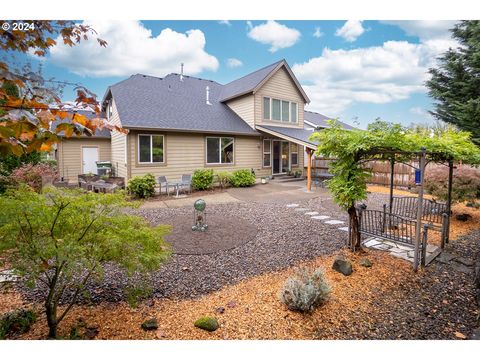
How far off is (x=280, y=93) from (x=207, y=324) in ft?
48.4

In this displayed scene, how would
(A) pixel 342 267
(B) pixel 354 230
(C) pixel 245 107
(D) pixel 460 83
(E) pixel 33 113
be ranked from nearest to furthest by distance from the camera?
(E) pixel 33 113 < (A) pixel 342 267 < (B) pixel 354 230 < (D) pixel 460 83 < (C) pixel 245 107

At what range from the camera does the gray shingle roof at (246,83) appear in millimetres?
14719

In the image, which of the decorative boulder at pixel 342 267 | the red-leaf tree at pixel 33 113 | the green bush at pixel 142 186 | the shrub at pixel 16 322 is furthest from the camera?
the green bush at pixel 142 186

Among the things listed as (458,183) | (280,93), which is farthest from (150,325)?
(280,93)

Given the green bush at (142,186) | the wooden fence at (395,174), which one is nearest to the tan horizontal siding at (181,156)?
the green bush at (142,186)

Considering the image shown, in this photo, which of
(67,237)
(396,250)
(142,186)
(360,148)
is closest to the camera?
(67,237)

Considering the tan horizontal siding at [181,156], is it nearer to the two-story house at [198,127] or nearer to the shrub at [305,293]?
the two-story house at [198,127]

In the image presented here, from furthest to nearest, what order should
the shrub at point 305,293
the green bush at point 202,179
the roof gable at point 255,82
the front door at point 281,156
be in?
the front door at point 281,156 < the roof gable at point 255,82 < the green bush at point 202,179 < the shrub at point 305,293

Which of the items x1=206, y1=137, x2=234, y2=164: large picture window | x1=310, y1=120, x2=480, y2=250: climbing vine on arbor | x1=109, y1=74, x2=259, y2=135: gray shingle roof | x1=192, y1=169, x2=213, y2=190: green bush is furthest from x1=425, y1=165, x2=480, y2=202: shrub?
x1=206, y1=137, x2=234, y2=164: large picture window

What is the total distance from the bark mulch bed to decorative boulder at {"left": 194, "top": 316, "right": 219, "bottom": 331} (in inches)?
1.8

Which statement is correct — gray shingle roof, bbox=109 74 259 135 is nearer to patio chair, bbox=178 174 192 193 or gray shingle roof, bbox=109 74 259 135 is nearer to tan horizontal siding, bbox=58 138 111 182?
patio chair, bbox=178 174 192 193

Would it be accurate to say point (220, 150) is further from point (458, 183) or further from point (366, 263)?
point (366, 263)

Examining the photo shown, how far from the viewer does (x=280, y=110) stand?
15.8 m
